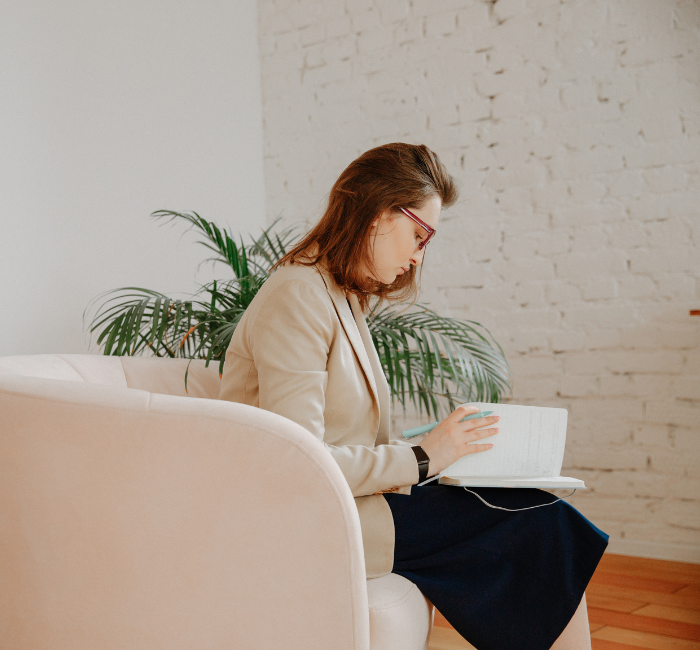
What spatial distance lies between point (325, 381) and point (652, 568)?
170 centimetres

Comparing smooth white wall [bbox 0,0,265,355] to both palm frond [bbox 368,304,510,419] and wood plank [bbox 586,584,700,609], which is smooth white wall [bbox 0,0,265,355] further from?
wood plank [bbox 586,584,700,609]

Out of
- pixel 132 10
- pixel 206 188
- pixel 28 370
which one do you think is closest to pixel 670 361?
pixel 206 188

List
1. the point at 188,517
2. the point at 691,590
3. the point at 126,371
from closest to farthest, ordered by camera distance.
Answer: the point at 188,517, the point at 126,371, the point at 691,590

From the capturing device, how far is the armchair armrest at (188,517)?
75cm

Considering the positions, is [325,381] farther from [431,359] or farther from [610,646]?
[610,646]

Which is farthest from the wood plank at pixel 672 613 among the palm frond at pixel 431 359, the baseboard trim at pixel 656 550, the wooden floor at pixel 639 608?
the palm frond at pixel 431 359

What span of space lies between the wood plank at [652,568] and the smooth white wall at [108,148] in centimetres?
180

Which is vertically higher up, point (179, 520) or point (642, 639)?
point (179, 520)

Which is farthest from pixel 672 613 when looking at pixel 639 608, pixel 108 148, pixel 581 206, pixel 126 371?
pixel 108 148

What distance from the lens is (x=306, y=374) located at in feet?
3.37

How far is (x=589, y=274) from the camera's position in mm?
2418

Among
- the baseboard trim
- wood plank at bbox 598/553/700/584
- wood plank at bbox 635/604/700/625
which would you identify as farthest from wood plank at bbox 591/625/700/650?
the baseboard trim

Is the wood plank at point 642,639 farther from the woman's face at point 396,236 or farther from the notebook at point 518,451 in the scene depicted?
the woman's face at point 396,236

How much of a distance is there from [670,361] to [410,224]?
149 cm
